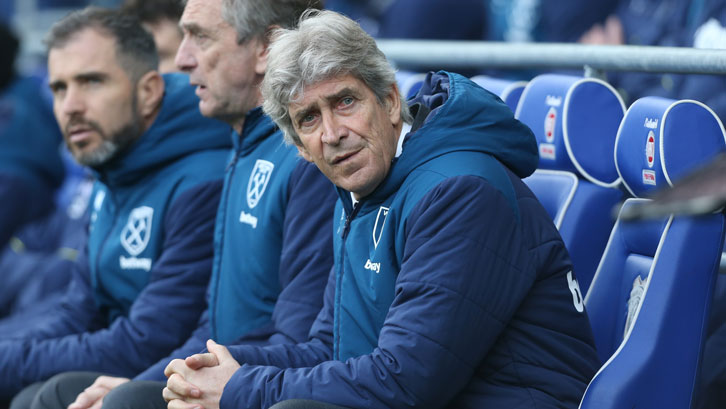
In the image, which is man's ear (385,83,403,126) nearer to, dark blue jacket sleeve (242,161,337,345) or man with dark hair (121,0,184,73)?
dark blue jacket sleeve (242,161,337,345)

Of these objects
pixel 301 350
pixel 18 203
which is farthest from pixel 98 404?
pixel 18 203

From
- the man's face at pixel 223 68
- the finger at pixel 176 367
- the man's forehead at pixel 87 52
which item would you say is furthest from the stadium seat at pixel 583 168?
the man's forehead at pixel 87 52

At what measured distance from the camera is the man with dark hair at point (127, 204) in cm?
377

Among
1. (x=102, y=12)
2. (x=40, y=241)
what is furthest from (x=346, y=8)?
(x=102, y=12)

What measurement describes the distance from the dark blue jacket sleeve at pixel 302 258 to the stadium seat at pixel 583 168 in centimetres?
64

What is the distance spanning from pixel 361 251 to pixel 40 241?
11.4 ft

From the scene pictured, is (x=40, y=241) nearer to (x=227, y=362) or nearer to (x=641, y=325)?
(x=227, y=362)

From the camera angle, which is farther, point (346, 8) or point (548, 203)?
point (346, 8)

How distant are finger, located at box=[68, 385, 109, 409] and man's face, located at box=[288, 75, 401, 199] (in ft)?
3.62

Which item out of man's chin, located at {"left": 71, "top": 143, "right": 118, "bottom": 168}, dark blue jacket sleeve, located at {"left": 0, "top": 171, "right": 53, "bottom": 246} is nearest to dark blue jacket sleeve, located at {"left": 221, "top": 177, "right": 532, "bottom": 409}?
man's chin, located at {"left": 71, "top": 143, "right": 118, "bottom": 168}

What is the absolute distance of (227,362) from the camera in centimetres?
281

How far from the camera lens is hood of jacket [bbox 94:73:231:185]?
13.3ft

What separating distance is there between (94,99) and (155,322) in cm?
92

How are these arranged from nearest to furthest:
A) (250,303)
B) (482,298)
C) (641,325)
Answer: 1. (482,298)
2. (641,325)
3. (250,303)
